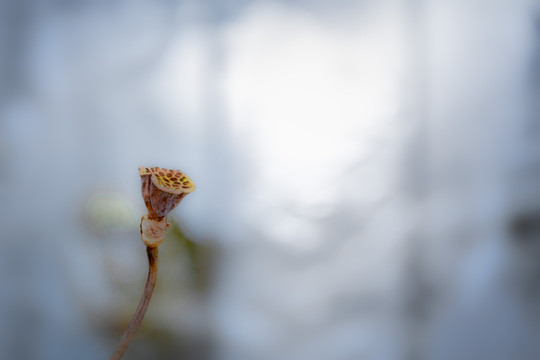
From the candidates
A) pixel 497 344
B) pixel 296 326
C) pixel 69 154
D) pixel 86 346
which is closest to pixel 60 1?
pixel 69 154

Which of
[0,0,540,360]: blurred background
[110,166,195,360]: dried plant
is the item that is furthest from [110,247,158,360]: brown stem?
[0,0,540,360]: blurred background

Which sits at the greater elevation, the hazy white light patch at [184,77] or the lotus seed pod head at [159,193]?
the hazy white light patch at [184,77]

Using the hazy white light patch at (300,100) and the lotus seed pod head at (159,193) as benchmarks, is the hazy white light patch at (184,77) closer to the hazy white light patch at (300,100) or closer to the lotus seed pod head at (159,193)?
the hazy white light patch at (300,100)

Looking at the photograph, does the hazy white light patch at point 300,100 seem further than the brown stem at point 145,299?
Yes

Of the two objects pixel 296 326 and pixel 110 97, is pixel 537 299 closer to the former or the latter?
pixel 296 326

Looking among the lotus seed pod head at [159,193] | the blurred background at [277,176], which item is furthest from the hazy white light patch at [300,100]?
the lotus seed pod head at [159,193]

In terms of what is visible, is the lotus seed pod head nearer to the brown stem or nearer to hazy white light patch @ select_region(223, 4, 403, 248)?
the brown stem

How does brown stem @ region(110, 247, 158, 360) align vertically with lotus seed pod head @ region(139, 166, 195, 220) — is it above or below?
below

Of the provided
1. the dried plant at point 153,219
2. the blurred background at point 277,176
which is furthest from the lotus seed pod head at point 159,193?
the blurred background at point 277,176

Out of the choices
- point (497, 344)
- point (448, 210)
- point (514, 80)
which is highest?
point (514, 80)
